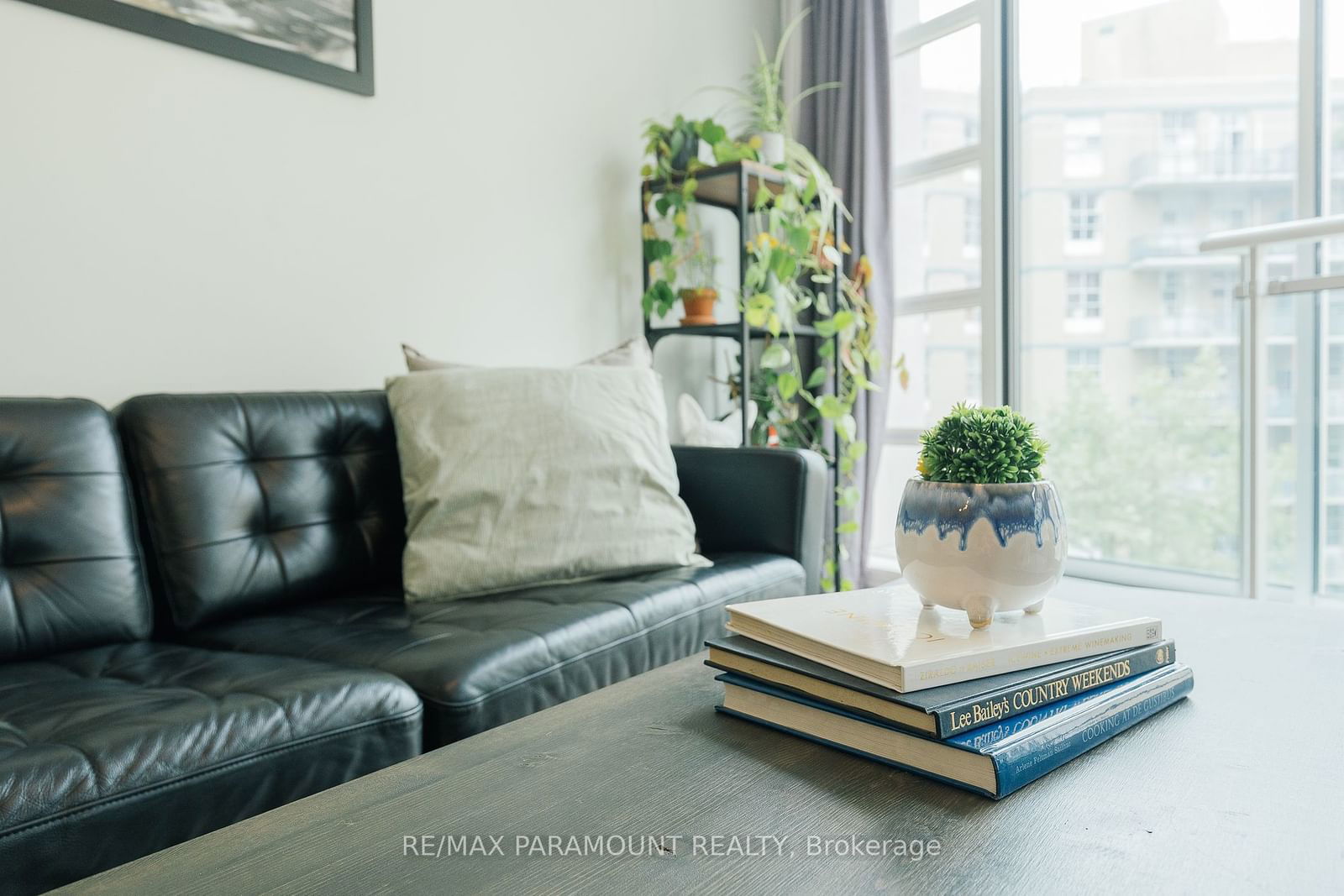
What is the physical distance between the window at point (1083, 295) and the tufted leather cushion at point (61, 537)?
2.49 m

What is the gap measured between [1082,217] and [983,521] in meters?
2.25

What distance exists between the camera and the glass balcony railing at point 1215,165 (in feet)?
7.42

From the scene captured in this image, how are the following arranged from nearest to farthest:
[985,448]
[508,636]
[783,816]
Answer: [783,816] < [985,448] < [508,636]

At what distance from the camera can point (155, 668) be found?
4.08ft

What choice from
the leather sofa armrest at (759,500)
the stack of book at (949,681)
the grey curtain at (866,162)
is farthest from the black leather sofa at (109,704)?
the grey curtain at (866,162)

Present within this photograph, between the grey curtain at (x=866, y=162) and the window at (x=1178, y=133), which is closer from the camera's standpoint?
the window at (x=1178, y=133)

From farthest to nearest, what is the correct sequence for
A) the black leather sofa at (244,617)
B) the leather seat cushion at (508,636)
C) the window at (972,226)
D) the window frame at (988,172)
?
the window at (972,226)
the window frame at (988,172)
the leather seat cushion at (508,636)
the black leather sofa at (244,617)

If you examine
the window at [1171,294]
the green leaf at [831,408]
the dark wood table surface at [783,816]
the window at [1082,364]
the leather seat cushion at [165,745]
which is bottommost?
the leather seat cushion at [165,745]

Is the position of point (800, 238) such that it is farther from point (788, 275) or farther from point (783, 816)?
point (783, 816)

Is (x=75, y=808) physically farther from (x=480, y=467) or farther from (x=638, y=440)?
(x=638, y=440)

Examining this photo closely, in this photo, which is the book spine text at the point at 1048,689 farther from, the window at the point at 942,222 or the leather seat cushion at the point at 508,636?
the window at the point at 942,222

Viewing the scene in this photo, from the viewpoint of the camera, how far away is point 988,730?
66cm

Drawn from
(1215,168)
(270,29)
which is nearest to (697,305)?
(270,29)

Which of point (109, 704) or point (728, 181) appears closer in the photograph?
point (109, 704)
